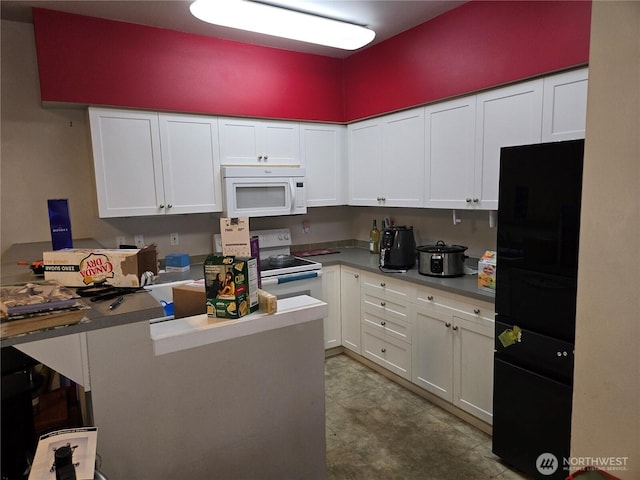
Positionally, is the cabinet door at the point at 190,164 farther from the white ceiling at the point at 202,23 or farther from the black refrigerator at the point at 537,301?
the black refrigerator at the point at 537,301

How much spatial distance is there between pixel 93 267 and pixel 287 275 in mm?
1964

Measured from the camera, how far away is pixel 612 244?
1008mm

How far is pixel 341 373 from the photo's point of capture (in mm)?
3424

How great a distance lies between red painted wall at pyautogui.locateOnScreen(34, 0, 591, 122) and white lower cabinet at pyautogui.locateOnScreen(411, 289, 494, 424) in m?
1.41

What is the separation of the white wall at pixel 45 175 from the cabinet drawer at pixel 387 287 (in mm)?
650

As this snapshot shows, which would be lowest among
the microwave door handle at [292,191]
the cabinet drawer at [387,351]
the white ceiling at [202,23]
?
the cabinet drawer at [387,351]

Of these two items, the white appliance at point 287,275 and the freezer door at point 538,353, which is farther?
the white appliance at point 287,275

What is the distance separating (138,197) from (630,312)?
289 centimetres

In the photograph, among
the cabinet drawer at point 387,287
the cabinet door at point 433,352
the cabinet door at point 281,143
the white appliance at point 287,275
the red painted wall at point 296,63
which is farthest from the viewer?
the cabinet door at point 281,143

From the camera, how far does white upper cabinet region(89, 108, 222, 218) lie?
2828 mm

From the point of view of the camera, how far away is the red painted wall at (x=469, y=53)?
7.08 feet

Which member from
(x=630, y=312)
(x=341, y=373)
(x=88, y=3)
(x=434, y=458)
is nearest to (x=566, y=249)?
(x=630, y=312)

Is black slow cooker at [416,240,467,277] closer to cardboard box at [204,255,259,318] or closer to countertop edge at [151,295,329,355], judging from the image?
countertop edge at [151,295,329,355]

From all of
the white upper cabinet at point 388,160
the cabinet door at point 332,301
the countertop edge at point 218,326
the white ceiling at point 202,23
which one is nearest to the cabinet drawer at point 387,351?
the cabinet door at point 332,301
